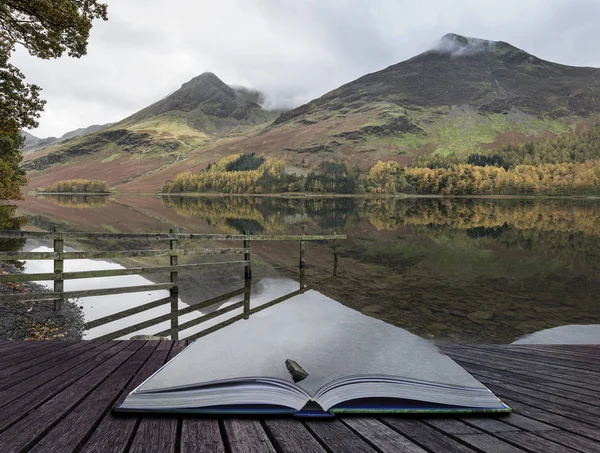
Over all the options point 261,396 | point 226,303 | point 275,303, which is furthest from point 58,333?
point 261,396

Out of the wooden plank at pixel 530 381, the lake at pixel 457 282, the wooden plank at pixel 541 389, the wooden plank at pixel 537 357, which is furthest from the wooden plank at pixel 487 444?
the lake at pixel 457 282

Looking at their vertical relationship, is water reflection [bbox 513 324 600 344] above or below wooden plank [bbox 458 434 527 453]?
below

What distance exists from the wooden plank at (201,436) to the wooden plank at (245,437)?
0.06 metres

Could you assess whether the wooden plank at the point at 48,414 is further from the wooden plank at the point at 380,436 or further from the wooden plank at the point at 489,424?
the wooden plank at the point at 489,424

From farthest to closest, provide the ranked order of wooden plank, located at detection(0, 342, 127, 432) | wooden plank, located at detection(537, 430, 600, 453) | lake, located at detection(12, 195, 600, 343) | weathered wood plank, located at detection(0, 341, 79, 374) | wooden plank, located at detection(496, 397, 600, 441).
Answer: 1. lake, located at detection(12, 195, 600, 343)
2. weathered wood plank, located at detection(0, 341, 79, 374)
3. wooden plank, located at detection(0, 342, 127, 432)
4. wooden plank, located at detection(496, 397, 600, 441)
5. wooden plank, located at detection(537, 430, 600, 453)

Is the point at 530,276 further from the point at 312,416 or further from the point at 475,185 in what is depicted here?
the point at 475,185

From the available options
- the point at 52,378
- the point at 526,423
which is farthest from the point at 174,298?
the point at 526,423

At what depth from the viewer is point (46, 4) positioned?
13.0 meters

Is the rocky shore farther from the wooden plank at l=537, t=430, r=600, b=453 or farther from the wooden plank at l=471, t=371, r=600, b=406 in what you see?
the wooden plank at l=537, t=430, r=600, b=453

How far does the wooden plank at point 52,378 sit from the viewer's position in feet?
11.1

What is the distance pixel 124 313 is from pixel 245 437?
33.4 feet

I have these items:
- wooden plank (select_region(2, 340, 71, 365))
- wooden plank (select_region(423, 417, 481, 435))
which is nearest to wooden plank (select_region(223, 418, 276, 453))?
wooden plank (select_region(423, 417, 481, 435))

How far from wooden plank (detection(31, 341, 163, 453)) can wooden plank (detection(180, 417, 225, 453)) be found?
706 millimetres

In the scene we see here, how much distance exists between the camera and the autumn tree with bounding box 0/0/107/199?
43.9 feet
